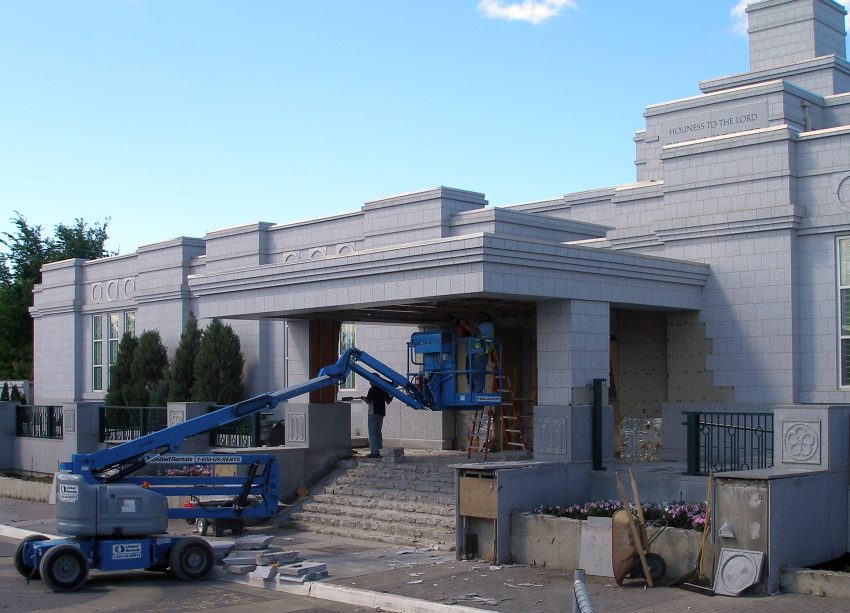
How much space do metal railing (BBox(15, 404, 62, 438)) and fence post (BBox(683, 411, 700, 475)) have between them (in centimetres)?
1981

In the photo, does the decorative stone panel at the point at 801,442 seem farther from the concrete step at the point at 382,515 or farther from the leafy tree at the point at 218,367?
the leafy tree at the point at 218,367

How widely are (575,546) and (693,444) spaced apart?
2.79m

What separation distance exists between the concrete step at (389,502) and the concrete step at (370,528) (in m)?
0.44

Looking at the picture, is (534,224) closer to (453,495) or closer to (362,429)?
(362,429)

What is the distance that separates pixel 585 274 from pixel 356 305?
4.36 m

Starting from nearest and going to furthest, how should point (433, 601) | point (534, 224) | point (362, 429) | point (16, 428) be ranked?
point (433, 601) < point (534, 224) < point (362, 429) < point (16, 428)

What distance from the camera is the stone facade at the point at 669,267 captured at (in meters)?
18.0

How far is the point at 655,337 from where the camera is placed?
21453mm

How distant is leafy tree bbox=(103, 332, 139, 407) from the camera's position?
34250 millimetres

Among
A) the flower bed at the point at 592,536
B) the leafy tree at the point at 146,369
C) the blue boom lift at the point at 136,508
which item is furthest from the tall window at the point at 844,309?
the leafy tree at the point at 146,369

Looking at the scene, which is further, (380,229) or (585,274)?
(380,229)

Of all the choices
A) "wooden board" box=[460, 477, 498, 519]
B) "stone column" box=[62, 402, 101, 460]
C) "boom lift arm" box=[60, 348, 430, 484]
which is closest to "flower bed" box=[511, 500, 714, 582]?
"wooden board" box=[460, 477, 498, 519]

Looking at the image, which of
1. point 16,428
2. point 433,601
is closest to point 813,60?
point 433,601

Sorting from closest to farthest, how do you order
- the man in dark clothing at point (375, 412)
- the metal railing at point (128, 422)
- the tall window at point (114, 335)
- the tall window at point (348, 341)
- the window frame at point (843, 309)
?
the window frame at point (843, 309) < the man in dark clothing at point (375, 412) < the metal railing at point (128, 422) < the tall window at point (348, 341) < the tall window at point (114, 335)
